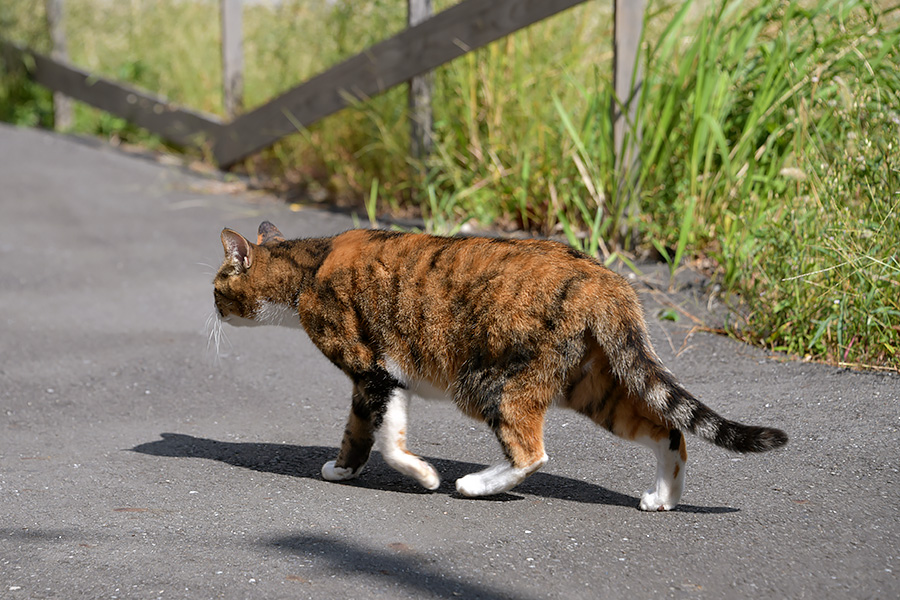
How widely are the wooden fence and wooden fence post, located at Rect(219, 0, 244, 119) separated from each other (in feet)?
0.03

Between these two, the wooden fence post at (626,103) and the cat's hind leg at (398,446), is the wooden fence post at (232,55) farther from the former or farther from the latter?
the cat's hind leg at (398,446)

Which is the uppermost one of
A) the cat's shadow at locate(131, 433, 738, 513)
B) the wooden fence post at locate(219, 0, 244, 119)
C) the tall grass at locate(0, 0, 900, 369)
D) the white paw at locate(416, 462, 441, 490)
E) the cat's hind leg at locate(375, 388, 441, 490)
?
the wooden fence post at locate(219, 0, 244, 119)

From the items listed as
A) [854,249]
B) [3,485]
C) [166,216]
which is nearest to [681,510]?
[854,249]

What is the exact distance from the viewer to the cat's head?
3723 mm

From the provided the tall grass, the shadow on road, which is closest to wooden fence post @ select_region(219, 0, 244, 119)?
the tall grass

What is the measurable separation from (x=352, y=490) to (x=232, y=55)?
7187 mm

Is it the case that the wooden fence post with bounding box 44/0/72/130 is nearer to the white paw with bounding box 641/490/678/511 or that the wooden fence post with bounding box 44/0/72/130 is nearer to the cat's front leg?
the cat's front leg

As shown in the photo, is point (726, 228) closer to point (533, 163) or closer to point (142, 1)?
point (533, 163)

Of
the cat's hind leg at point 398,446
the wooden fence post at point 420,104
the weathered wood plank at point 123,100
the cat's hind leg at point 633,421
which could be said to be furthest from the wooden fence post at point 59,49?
the cat's hind leg at point 633,421

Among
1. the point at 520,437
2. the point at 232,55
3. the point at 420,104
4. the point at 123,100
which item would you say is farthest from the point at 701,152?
the point at 123,100

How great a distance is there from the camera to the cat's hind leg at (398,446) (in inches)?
128

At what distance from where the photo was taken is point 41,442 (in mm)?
3982

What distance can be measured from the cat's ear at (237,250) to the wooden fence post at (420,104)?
3.57m

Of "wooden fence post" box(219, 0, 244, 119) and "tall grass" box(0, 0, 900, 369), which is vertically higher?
"wooden fence post" box(219, 0, 244, 119)
